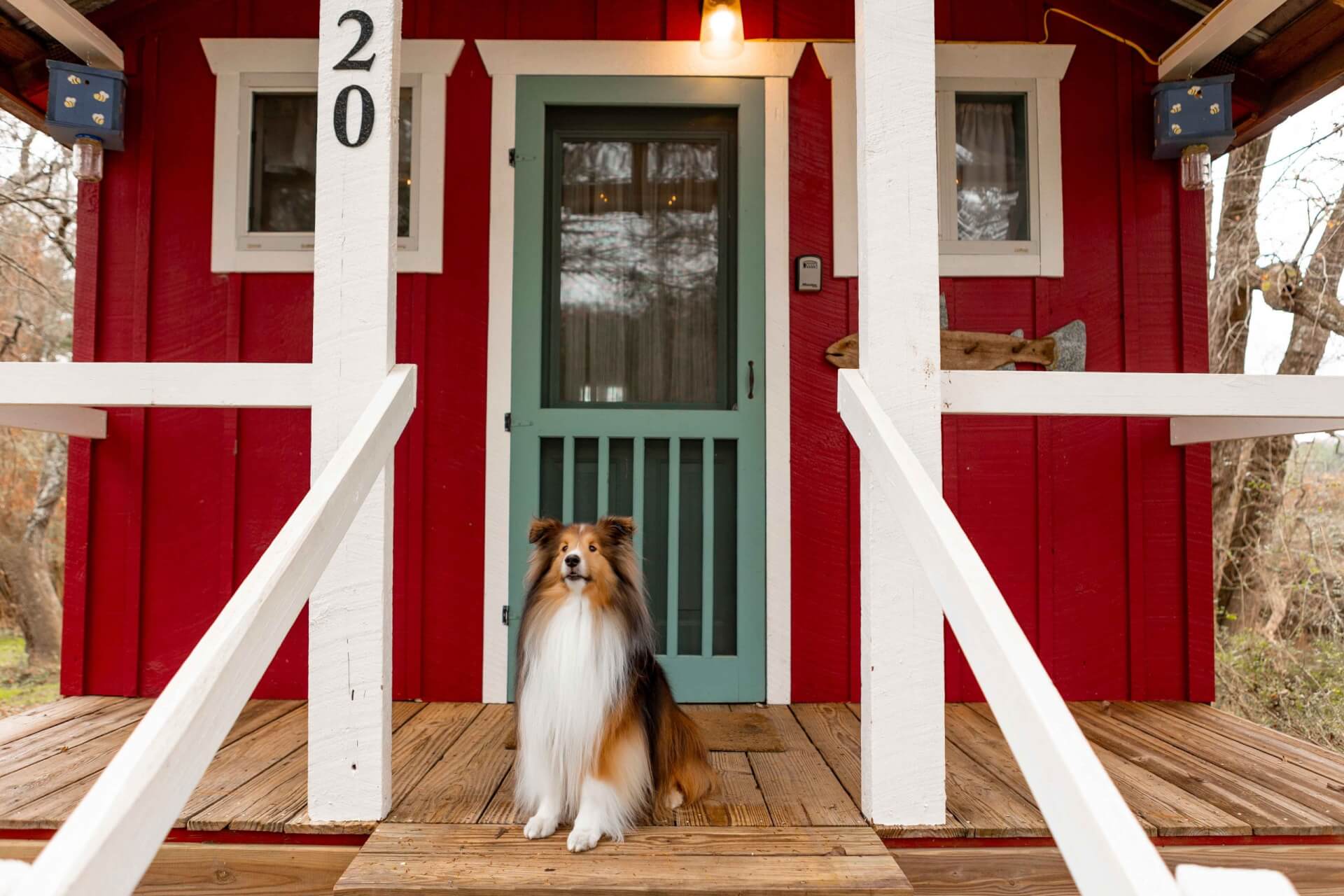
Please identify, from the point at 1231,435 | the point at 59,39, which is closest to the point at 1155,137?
the point at 1231,435

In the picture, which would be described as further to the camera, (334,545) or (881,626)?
(881,626)

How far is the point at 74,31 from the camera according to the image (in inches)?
117

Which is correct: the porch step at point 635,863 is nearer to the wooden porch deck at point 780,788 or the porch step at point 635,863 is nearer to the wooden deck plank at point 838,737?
the wooden porch deck at point 780,788

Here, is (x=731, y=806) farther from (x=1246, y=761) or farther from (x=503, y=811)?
(x=1246, y=761)

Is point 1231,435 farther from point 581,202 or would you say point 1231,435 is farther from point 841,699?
point 581,202

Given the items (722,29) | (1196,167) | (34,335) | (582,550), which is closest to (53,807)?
(582,550)

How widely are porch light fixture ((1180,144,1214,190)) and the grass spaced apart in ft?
26.2

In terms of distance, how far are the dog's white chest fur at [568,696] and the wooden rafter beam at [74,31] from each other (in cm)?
285

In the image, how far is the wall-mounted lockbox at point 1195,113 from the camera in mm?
3061

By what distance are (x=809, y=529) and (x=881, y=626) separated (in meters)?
1.27

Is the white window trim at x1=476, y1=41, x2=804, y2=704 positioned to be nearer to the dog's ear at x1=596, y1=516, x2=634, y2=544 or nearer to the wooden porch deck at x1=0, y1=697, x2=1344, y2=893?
the wooden porch deck at x1=0, y1=697, x2=1344, y2=893

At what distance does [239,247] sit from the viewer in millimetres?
3227

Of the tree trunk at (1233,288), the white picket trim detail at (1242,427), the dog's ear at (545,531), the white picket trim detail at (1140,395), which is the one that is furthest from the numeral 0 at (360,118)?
the tree trunk at (1233,288)

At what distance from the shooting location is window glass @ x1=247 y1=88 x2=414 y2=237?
3.28 metres
